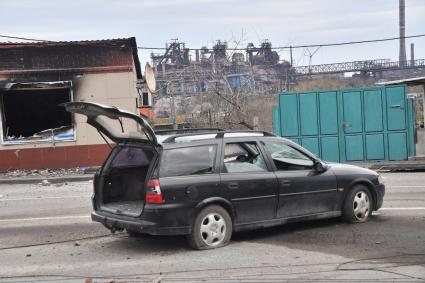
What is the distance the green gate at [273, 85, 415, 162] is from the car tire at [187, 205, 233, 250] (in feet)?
39.0

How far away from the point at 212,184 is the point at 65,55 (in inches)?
529

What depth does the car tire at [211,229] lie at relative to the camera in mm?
6434

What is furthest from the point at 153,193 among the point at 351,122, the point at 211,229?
the point at 351,122

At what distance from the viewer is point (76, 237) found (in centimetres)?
769

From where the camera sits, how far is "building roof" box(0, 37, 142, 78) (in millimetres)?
18203

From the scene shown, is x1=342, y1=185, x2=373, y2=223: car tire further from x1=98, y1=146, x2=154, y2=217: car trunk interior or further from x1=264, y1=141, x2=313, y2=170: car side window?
x1=98, y1=146, x2=154, y2=217: car trunk interior

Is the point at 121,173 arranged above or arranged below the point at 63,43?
below

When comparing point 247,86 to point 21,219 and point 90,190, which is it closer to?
point 90,190

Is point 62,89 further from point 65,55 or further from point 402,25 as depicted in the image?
point 402,25

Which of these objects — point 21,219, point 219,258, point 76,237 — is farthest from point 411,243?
point 21,219

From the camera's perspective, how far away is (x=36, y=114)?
62.7 feet

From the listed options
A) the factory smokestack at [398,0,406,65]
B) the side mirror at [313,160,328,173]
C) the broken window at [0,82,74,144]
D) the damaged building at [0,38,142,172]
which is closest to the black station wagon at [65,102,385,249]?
the side mirror at [313,160,328,173]

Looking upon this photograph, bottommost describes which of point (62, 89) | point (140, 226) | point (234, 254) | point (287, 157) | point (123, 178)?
point (234, 254)

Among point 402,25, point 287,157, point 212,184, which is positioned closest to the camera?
point 212,184
